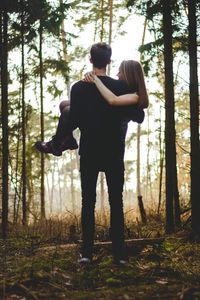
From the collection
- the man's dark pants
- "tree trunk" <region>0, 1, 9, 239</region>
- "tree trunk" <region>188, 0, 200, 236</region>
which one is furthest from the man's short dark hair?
"tree trunk" <region>0, 1, 9, 239</region>

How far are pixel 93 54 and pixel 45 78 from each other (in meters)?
9.44

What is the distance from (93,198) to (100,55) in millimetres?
1518

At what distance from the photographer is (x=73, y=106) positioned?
160 inches

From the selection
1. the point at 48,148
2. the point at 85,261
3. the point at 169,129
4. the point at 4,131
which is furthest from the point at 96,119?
the point at 4,131

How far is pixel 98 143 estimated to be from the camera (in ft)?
13.3

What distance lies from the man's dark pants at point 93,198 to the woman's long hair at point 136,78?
0.69m

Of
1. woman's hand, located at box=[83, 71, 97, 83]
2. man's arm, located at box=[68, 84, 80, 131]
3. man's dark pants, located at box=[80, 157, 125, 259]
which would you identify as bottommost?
man's dark pants, located at box=[80, 157, 125, 259]

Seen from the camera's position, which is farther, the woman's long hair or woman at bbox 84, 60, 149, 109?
the woman's long hair

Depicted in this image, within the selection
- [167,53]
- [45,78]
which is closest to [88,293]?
[167,53]

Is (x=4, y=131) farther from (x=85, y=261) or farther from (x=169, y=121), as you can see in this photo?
(x=85, y=261)

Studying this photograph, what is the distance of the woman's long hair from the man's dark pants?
69 cm

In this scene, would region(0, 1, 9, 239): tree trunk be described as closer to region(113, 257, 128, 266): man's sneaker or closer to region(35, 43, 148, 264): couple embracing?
region(35, 43, 148, 264): couple embracing

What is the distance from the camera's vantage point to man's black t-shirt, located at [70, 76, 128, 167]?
4035 millimetres

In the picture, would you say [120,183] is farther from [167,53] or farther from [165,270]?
[167,53]
